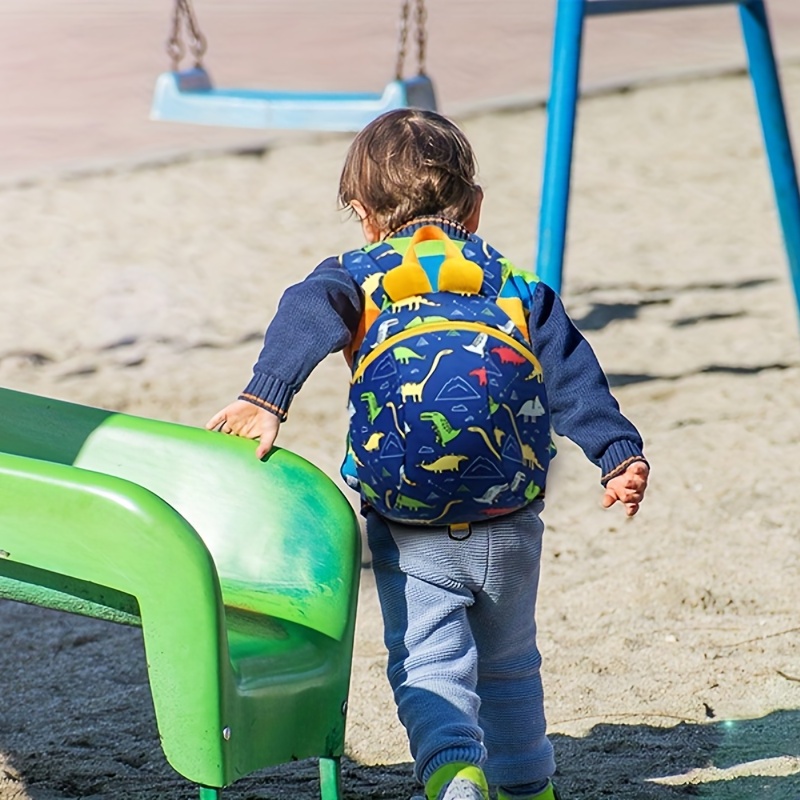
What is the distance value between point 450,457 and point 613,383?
2575 mm

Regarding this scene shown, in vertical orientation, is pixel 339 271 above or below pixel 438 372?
above

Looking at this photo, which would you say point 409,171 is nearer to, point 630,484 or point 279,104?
point 630,484

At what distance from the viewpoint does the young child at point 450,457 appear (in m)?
1.70

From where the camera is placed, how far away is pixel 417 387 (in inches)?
65.4

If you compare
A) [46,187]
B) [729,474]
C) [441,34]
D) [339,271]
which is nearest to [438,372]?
[339,271]

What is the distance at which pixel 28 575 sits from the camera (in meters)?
1.65

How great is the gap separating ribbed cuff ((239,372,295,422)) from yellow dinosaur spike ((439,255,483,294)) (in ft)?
0.76

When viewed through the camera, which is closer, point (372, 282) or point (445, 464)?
point (445, 464)

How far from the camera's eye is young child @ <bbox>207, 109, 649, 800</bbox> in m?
1.70

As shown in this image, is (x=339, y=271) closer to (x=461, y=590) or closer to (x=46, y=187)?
(x=461, y=590)

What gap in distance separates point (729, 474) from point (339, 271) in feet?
6.29

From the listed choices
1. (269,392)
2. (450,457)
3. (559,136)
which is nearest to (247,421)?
(269,392)

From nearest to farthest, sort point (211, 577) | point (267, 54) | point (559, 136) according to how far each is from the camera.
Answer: point (211, 577) < point (559, 136) < point (267, 54)

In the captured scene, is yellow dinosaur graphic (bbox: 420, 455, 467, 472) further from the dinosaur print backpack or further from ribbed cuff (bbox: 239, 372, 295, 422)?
ribbed cuff (bbox: 239, 372, 295, 422)
